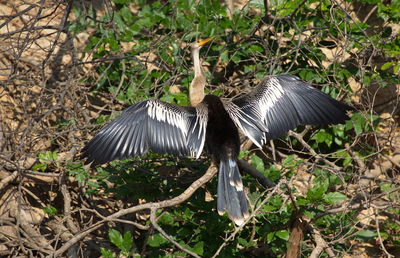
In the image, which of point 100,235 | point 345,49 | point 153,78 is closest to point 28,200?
point 100,235

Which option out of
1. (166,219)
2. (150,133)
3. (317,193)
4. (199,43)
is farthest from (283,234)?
(199,43)

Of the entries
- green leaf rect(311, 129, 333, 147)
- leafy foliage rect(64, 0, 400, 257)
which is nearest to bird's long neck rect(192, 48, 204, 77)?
leafy foliage rect(64, 0, 400, 257)

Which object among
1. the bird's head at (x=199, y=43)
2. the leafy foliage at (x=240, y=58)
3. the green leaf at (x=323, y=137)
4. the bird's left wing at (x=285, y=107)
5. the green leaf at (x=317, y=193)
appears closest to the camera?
the green leaf at (x=317, y=193)

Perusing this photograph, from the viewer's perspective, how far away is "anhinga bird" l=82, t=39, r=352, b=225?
4.09 metres

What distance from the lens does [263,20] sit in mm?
5441

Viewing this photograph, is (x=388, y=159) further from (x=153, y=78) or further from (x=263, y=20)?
(x=153, y=78)

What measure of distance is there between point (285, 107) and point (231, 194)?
0.86 metres

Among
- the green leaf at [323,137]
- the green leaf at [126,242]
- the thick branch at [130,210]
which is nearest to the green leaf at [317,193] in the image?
the thick branch at [130,210]

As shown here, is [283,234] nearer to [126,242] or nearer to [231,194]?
[231,194]

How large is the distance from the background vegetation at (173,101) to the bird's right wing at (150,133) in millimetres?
368

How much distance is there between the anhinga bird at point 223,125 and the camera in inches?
161

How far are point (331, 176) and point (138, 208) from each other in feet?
6.58

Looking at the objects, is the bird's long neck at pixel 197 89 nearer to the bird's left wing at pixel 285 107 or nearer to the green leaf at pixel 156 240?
the bird's left wing at pixel 285 107

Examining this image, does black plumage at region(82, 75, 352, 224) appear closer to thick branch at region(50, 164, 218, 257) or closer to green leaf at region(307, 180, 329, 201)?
thick branch at region(50, 164, 218, 257)
